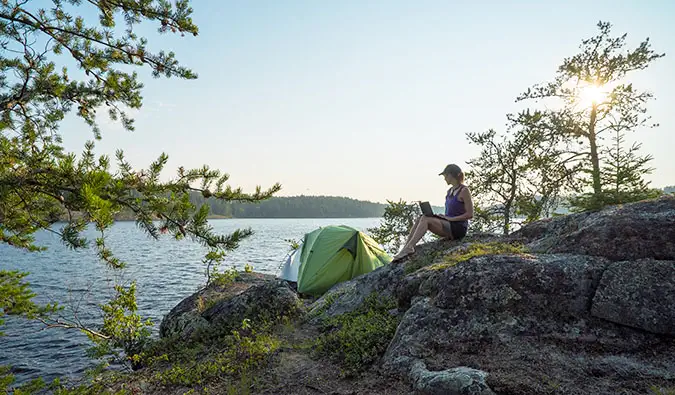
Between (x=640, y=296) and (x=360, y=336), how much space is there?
330 cm

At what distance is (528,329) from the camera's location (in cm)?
411

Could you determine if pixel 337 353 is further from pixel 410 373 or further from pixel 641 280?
pixel 641 280

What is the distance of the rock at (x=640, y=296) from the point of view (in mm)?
3729

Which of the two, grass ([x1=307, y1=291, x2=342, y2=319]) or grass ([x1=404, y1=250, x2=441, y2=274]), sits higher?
grass ([x1=404, y1=250, x2=441, y2=274])

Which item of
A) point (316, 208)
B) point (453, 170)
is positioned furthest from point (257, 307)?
point (316, 208)

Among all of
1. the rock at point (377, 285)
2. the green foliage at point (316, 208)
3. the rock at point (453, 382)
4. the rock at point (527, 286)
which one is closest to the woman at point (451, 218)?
the rock at point (377, 285)

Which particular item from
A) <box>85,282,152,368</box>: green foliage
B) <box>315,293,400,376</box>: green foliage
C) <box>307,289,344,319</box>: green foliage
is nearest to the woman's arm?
<box>315,293,400,376</box>: green foliage

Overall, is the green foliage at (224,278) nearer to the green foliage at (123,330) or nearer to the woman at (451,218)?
the green foliage at (123,330)

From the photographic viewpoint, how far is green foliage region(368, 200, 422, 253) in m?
17.2

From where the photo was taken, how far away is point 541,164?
13.0 m

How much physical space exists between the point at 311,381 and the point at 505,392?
231 cm

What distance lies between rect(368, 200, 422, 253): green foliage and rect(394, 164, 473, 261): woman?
8.98 meters

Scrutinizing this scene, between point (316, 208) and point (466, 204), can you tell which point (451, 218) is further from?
point (316, 208)

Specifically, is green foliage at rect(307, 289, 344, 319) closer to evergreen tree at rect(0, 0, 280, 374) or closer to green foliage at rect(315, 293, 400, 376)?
green foliage at rect(315, 293, 400, 376)
